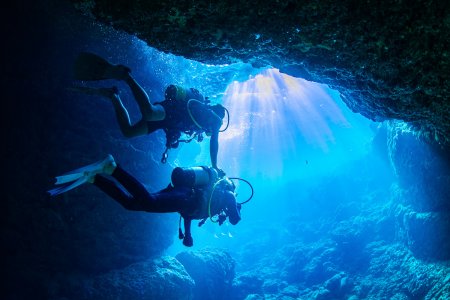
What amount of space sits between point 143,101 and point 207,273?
14.9 m

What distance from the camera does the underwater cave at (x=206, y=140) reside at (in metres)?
3.77

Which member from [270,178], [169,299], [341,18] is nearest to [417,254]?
[169,299]

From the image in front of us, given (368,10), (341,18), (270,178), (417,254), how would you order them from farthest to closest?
(270,178)
(417,254)
(341,18)
(368,10)

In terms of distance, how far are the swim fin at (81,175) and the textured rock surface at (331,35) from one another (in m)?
1.99

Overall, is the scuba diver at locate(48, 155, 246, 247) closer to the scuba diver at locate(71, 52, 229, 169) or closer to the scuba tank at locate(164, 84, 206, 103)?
the scuba diver at locate(71, 52, 229, 169)

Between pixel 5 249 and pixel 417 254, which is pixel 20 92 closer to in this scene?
pixel 5 249

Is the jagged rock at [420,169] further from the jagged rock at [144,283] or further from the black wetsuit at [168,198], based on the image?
the jagged rock at [144,283]

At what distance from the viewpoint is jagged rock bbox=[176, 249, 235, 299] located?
16828 millimetres

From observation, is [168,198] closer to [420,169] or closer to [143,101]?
[143,101]

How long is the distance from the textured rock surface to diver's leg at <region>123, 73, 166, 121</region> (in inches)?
26.6

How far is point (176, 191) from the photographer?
4.75 meters

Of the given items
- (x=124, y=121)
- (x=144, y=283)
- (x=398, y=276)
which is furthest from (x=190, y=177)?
(x=398, y=276)

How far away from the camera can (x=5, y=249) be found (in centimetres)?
980

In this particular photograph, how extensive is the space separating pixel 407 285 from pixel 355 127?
28.2m
